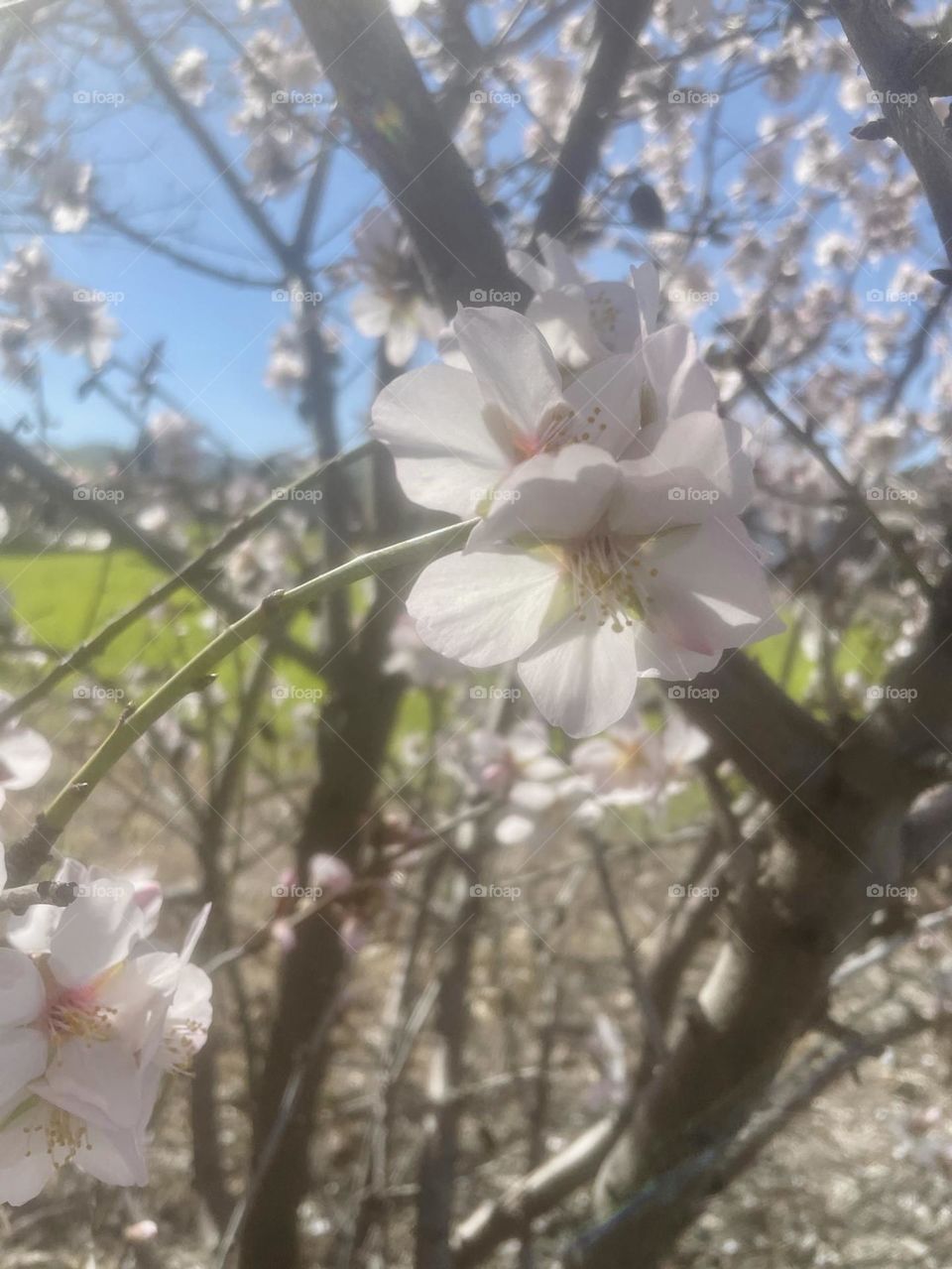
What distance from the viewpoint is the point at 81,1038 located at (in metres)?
0.49

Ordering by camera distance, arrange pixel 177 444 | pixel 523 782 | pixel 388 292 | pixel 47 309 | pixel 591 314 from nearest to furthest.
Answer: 1. pixel 591 314
2. pixel 388 292
3. pixel 523 782
4. pixel 47 309
5. pixel 177 444

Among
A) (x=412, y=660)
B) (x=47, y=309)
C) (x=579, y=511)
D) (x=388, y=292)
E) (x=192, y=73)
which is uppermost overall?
(x=192, y=73)

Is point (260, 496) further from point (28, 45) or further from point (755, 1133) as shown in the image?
point (755, 1133)

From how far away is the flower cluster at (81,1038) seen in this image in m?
0.47

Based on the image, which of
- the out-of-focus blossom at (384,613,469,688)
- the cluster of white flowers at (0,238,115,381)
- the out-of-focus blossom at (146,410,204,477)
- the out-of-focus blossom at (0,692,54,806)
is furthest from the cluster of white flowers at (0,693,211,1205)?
the out-of-focus blossom at (146,410,204,477)

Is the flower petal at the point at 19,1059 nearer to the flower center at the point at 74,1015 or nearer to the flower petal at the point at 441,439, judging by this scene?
the flower center at the point at 74,1015

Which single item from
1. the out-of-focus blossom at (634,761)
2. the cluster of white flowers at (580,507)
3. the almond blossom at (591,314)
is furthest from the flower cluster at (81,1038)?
the out-of-focus blossom at (634,761)

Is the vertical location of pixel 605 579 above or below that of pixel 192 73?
below

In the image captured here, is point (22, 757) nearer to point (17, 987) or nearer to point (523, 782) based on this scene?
point (17, 987)

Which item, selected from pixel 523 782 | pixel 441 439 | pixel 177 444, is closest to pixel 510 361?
pixel 441 439

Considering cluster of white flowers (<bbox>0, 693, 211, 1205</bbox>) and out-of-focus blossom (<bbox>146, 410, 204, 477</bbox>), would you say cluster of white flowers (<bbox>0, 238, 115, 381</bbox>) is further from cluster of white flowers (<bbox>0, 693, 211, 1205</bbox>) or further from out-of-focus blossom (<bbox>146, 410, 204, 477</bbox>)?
cluster of white flowers (<bbox>0, 693, 211, 1205</bbox>)

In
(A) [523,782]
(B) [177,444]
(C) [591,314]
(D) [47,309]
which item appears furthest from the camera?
(B) [177,444]

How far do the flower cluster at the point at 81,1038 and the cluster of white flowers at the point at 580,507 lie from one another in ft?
0.88

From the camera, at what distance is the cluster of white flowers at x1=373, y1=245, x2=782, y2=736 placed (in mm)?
407
